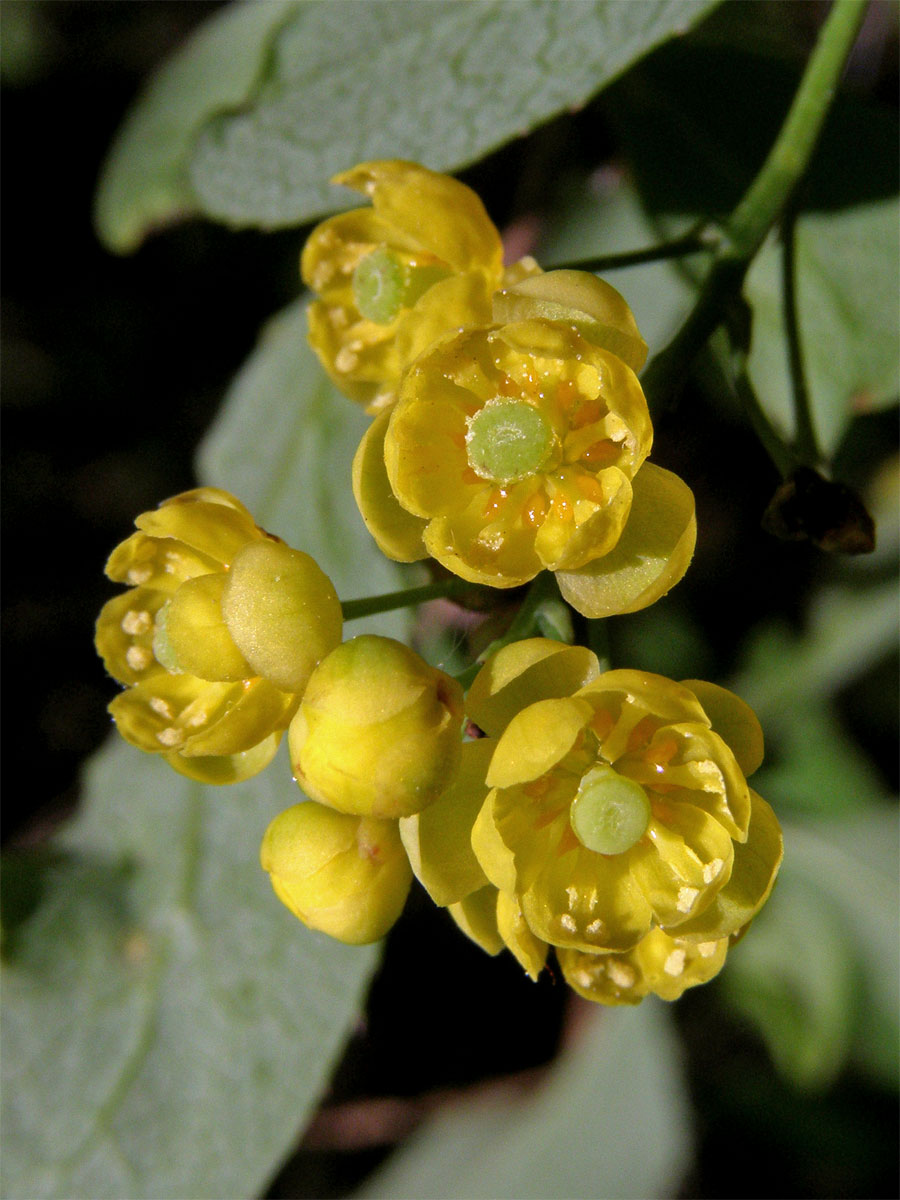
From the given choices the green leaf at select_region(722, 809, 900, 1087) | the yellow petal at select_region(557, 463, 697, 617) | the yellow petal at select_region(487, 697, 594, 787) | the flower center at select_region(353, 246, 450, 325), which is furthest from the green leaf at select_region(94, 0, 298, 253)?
the green leaf at select_region(722, 809, 900, 1087)

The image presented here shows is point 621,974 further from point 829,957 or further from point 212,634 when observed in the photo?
point 829,957

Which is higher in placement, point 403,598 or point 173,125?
point 173,125

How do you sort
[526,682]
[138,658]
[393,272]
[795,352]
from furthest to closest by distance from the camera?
[795,352] < [393,272] < [138,658] < [526,682]

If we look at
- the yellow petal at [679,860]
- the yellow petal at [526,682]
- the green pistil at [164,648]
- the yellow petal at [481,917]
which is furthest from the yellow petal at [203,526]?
the yellow petal at [679,860]

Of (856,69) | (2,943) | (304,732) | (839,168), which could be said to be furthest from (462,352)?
(856,69)

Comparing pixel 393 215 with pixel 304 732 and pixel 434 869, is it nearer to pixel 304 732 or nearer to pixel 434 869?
pixel 304 732

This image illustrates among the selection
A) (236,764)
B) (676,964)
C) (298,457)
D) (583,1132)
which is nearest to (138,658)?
(236,764)

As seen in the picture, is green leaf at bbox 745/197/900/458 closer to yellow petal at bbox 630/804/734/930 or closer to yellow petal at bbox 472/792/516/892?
yellow petal at bbox 630/804/734/930
